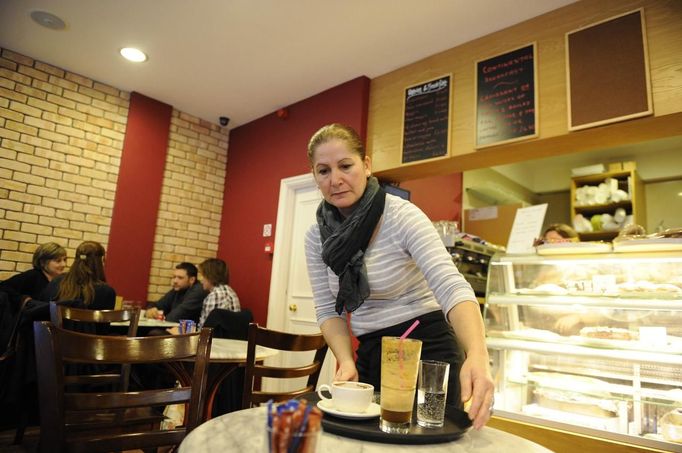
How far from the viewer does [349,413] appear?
2.89ft

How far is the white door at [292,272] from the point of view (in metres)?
4.53

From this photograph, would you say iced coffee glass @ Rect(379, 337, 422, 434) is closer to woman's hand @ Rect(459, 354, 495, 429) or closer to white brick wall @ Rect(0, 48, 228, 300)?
woman's hand @ Rect(459, 354, 495, 429)

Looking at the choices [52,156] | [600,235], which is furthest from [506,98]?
[52,156]

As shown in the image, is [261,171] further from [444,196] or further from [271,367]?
[271,367]

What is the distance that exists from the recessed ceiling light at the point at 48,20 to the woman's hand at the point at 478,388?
428 cm

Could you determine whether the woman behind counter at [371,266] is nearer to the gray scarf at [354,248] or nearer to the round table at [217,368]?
the gray scarf at [354,248]

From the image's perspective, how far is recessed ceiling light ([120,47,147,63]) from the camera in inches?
Answer: 161

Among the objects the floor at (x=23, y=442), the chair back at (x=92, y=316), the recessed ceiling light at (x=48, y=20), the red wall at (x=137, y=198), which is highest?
the recessed ceiling light at (x=48, y=20)

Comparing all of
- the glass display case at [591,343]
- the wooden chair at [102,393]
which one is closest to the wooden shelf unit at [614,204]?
the glass display case at [591,343]

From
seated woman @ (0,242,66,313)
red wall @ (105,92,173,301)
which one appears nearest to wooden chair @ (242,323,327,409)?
seated woman @ (0,242,66,313)

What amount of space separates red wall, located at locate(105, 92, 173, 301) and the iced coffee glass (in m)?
4.50

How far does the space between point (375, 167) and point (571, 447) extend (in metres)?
2.59

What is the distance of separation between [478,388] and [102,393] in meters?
0.89

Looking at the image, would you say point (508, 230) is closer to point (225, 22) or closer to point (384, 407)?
point (225, 22)
